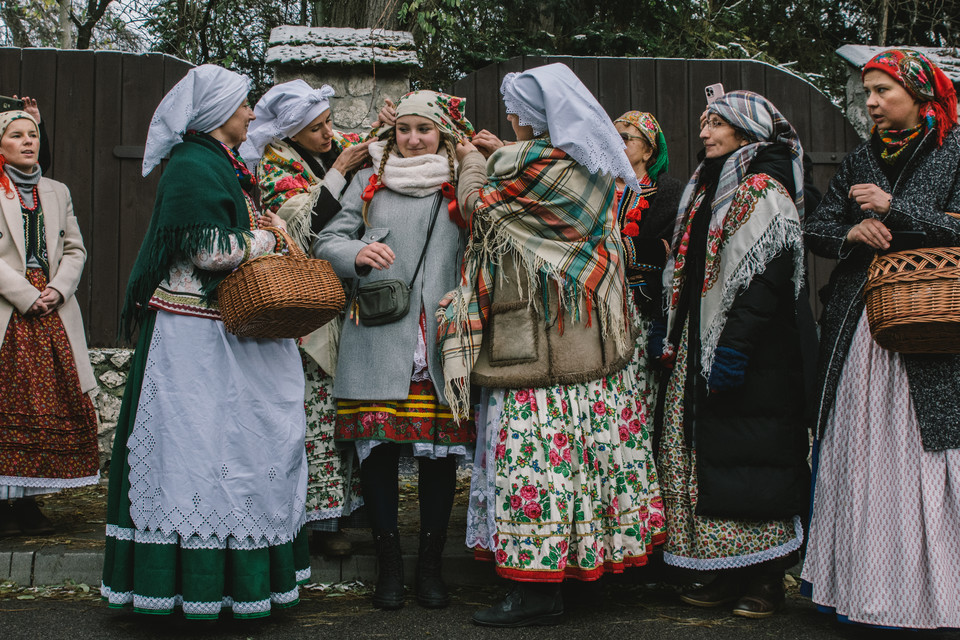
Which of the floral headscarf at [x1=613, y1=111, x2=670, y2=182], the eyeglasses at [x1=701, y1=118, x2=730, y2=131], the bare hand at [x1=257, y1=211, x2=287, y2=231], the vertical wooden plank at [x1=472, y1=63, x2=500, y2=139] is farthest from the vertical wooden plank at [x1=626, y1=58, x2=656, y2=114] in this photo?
the bare hand at [x1=257, y1=211, x2=287, y2=231]

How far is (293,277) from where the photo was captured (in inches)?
120

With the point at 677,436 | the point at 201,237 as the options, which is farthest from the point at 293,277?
the point at 677,436

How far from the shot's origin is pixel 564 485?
3.32 m

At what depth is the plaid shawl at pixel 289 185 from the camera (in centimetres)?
374

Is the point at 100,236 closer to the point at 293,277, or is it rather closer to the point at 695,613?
the point at 293,277

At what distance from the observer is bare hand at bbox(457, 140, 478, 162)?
3.67 metres

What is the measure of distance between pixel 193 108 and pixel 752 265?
2142 millimetres

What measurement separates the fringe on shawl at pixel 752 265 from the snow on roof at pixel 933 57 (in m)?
2.90

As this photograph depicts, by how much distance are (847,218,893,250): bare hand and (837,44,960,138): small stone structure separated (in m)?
2.93

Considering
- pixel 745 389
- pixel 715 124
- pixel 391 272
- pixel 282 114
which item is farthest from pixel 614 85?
pixel 745 389

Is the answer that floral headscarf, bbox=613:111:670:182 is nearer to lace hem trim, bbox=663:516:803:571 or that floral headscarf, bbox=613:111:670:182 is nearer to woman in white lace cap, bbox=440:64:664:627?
woman in white lace cap, bbox=440:64:664:627

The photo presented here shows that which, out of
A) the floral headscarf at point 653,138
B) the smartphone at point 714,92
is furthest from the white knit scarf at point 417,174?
the smartphone at point 714,92

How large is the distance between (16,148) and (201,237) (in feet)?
6.16

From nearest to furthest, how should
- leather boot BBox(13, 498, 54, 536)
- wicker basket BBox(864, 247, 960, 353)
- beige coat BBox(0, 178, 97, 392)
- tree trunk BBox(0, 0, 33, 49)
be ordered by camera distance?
wicker basket BBox(864, 247, 960, 353) < beige coat BBox(0, 178, 97, 392) < leather boot BBox(13, 498, 54, 536) < tree trunk BBox(0, 0, 33, 49)
